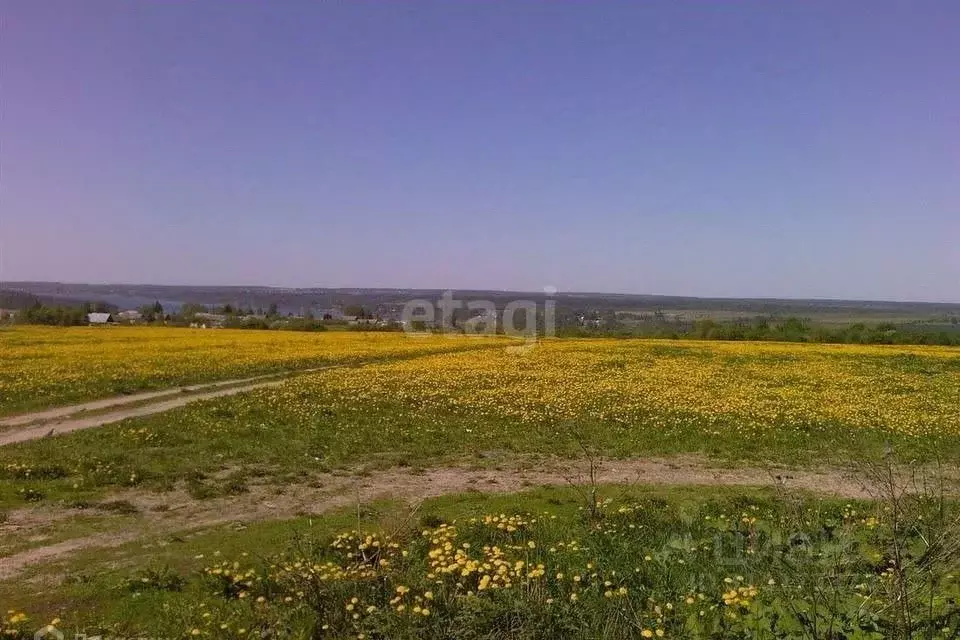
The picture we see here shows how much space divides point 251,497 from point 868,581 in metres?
9.09

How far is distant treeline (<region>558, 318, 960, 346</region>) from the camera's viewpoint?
70.1m

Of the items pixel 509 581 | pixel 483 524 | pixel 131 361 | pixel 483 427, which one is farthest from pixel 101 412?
pixel 509 581

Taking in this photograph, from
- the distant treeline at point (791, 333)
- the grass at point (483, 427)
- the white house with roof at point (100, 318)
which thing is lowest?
the distant treeline at point (791, 333)

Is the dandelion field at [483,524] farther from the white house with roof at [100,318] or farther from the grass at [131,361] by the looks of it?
the white house with roof at [100,318]

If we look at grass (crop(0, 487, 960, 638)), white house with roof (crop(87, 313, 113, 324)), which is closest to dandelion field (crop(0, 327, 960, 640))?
grass (crop(0, 487, 960, 638))

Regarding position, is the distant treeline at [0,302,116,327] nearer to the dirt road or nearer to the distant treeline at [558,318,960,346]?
the distant treeline at [558,318,960,346]

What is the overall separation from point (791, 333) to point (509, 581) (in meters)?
76.4

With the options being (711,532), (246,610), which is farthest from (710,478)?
(246,610)

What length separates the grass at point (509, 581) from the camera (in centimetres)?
549

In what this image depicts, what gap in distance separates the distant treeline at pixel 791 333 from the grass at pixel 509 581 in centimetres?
6973

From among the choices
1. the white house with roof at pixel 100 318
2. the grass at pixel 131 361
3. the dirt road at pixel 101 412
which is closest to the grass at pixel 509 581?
the dirt road at pixel 101 412

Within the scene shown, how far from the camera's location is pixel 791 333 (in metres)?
73.9

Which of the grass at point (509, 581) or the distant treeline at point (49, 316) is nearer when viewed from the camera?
the grass at point (509, 581)

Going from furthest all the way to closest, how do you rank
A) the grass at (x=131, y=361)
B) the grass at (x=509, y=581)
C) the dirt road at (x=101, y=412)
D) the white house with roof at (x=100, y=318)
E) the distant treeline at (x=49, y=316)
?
1. the white house with roof at (x=100, y=318)
2. the distant treeline at (x=49, y=316)
3. the grass at (x=131, y=361)
4. the dirt road at (x=101, y=412)
5. the grass at (x=509, y=581)
